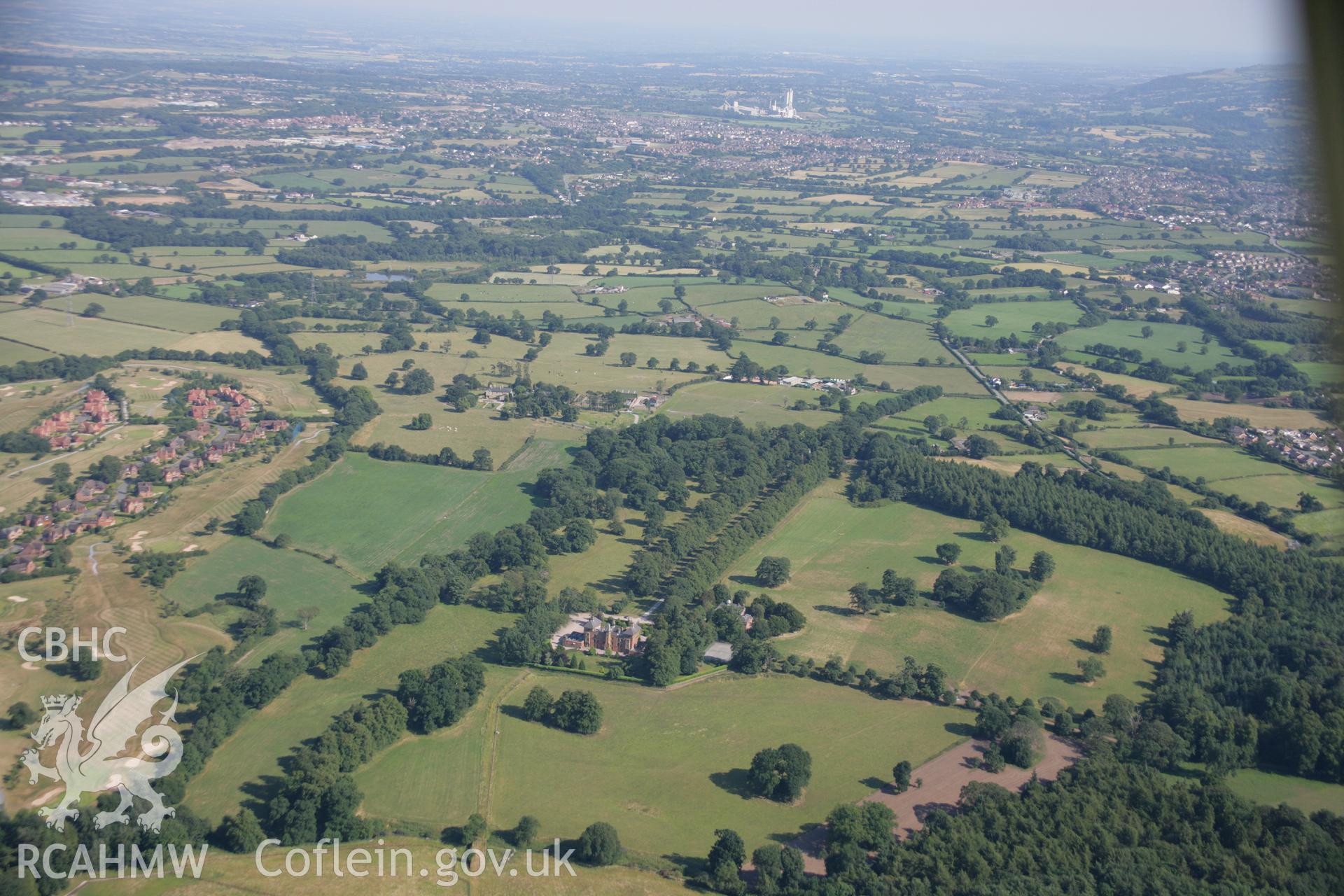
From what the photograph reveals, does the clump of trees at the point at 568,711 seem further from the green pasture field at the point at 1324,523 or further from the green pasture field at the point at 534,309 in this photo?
the green pasture field at the point at 534,309

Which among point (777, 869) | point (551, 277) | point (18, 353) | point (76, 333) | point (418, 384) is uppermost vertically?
point (551, 277)

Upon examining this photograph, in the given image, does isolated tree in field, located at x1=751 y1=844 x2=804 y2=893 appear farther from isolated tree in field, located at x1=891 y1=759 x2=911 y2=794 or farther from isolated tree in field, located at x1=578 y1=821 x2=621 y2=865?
isolated tree in field, located at x1=891 y1=759 x2=911 y2=794

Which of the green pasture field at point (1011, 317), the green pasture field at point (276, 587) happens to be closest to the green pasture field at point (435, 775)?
the green pasture field at point (276, 587)

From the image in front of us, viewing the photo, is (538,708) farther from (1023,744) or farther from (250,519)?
(250,519)

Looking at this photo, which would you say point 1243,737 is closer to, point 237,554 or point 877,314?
point 237,554

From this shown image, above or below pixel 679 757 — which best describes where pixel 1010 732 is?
above

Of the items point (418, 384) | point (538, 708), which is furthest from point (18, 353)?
point (538, 708)

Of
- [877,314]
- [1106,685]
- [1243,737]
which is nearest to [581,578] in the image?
[1106,685]

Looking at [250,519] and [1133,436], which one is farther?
[1133,436]
